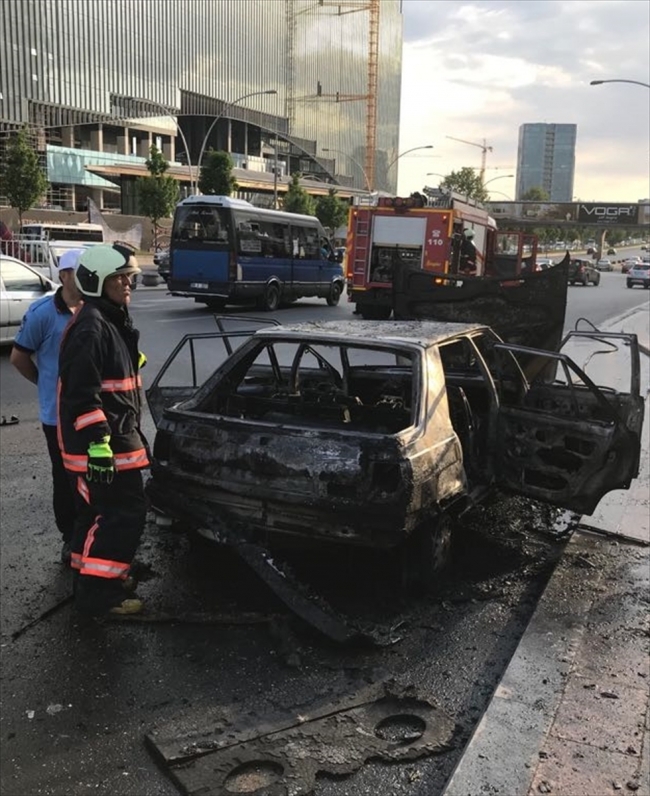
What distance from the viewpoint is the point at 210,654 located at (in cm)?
360

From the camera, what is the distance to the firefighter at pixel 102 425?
3561 millimetres

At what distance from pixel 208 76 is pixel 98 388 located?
86.2 metres

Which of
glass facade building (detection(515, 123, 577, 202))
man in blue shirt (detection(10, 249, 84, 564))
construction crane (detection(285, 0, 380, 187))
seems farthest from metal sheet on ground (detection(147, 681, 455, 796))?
glass facade building (detection(515, 123, 577, 202))

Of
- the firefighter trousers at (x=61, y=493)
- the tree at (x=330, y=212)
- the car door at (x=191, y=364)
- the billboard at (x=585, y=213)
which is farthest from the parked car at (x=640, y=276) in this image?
the firefighter trousers at (x=61, y=493)

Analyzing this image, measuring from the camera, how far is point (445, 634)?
387 centimetres

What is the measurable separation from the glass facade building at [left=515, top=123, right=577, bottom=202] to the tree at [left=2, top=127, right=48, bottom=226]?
110268 mm

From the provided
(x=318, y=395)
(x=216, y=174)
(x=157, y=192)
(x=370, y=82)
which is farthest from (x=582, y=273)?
(x=370, y=82)

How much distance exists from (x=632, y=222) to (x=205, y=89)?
4568 cm

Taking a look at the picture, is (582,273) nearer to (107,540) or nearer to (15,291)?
(15,291)

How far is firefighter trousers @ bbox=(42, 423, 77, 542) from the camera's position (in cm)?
434

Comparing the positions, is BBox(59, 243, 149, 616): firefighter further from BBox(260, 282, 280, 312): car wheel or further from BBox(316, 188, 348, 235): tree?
BBox(316, 188, 348, 235): tree

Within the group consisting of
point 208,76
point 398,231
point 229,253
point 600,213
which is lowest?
point 229,253

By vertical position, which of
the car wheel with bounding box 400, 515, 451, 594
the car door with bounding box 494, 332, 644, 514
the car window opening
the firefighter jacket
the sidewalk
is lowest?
the sidewalk

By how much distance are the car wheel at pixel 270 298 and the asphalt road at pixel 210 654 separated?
15.3 meters
